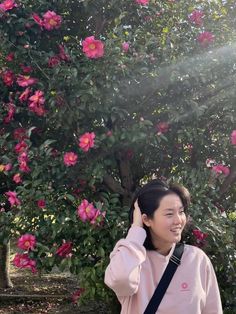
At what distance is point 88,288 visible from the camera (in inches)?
112

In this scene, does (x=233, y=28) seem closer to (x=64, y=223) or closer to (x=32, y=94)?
(x=32, y=94)

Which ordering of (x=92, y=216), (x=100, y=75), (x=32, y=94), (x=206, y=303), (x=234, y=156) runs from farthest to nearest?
1. (x=234, y=156)
2. (x=32, y=94)
3. (x=100, y=75)
4. (x=92, y=216)
5. (x=206, y=303)

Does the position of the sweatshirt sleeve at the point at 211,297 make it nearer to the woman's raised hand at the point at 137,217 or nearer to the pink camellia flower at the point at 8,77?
the woman's raised hand at the point at 137,217

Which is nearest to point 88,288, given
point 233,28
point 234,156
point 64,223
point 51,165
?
point 64,223

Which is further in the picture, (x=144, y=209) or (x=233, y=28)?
(x=233, y=28)

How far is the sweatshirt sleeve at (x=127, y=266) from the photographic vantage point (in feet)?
5.63

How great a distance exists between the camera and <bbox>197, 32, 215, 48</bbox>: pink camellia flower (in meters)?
3.08

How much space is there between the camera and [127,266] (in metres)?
1.71

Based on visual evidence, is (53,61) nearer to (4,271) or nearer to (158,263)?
(158,263)

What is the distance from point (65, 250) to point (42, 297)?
94.6 inches

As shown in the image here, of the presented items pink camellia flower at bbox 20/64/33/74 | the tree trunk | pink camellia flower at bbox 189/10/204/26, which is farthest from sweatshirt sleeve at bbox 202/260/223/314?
the tree trunk

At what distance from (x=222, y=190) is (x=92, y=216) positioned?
1.09 meters

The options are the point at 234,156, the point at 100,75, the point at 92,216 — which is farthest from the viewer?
the point at 234,156

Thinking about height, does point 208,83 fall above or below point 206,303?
above
